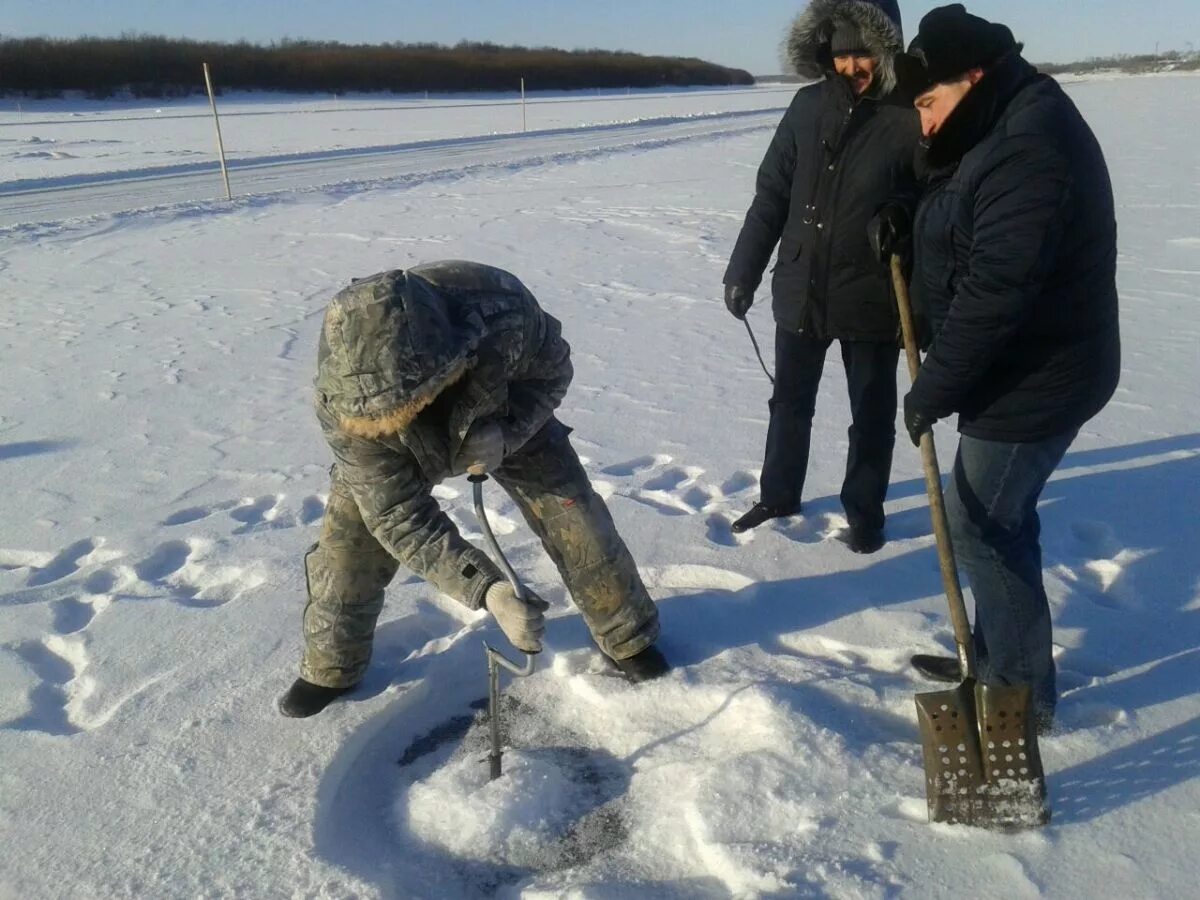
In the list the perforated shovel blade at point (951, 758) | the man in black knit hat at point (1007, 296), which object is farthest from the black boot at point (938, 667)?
the perforated shovel blade at point (951, 758)

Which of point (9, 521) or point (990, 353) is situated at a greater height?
point (990, 353)

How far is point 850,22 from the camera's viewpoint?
2.87m

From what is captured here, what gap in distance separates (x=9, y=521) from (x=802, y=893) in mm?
Answer: 3203

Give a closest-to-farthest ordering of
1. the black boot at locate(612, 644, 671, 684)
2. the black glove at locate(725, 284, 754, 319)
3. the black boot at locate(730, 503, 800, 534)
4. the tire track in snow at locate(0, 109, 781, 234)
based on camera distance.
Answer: the black boot at locate(612, 644, 671, 684)
the black glove at locate(725, 284, 754, 319)
the black boot at locate(730, 503, 800, 534)
the tire track in snow at locate(0, 109, 781, 234)

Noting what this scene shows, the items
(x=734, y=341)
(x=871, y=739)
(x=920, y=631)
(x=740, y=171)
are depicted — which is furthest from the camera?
(x=740, y=171)

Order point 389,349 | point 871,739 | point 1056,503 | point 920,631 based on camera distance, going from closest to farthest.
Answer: point 389,349 → point 871,739 → point 920,631 → point 1056,503

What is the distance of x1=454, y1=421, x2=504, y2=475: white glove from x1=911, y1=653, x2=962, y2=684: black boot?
4.30ft

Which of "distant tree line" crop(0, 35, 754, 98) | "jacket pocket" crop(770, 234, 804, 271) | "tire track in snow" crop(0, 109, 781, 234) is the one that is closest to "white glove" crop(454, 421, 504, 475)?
"jacket pocket" crop(770, 234, 804, 271)

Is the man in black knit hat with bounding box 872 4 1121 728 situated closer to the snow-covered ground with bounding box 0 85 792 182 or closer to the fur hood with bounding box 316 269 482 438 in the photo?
the fur hood with bounding box 316 269 482 438

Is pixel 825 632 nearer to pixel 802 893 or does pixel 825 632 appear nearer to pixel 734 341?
pixel 802 893

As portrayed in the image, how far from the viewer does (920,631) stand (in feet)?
9.42

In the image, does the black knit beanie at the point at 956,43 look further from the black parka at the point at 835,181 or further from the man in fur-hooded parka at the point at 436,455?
the man in fur-hooded parka at the point at 436,455

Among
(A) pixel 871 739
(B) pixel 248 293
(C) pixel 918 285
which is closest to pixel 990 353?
(C) pixel 918 285

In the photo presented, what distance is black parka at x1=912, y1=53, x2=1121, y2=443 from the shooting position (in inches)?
74.9
